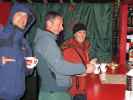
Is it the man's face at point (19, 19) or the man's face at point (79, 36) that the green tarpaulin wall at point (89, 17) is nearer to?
the man's face at point (79, 36)

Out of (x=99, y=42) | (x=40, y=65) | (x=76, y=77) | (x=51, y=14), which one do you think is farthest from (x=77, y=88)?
(x=99, y=42)

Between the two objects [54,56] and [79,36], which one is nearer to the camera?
[54,56]

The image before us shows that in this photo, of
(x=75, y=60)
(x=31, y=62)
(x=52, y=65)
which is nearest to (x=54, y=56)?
(x=52, y=65)

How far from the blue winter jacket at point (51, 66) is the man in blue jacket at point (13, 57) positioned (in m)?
0.15

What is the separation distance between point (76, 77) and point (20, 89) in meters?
0.73

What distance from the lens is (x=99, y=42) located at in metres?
4.84

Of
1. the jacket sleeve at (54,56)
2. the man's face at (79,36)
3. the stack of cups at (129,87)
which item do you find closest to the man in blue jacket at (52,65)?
the jacket sleeve at (54,56)

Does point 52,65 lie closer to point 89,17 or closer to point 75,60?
point 75,60

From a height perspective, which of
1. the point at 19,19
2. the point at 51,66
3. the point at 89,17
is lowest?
the point at 51,66

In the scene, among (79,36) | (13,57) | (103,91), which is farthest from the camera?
(79,36)

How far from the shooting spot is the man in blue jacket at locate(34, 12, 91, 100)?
112 inches

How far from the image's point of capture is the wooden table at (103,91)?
10.3ft

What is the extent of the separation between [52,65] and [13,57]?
0.32 m

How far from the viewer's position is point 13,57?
2.82m
